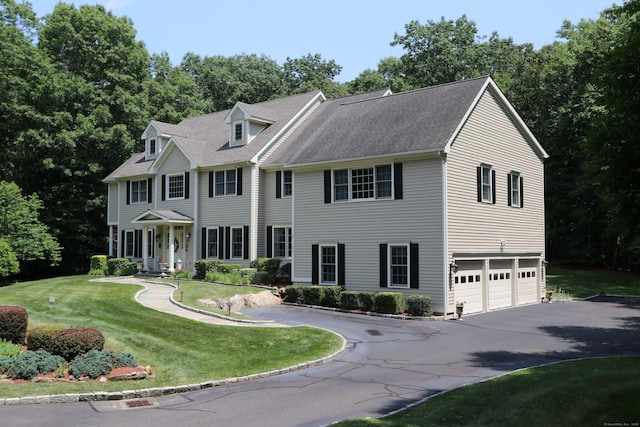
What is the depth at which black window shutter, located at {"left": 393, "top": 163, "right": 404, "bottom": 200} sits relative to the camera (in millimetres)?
23406

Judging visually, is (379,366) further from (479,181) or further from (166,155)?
(166,155)

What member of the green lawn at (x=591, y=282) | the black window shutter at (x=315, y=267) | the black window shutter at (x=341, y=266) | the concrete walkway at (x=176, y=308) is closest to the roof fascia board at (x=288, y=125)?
the black window shutter at (x=315, y=267)

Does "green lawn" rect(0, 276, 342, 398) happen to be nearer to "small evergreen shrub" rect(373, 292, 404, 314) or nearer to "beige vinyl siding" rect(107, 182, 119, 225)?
"small evergreen shrub" rect(373, 292, 404, 314)

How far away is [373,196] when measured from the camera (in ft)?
79.7

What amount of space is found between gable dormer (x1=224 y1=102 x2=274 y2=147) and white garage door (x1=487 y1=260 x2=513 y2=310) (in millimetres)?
15571

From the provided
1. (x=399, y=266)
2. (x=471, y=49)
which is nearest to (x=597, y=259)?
(x=471, y=49)

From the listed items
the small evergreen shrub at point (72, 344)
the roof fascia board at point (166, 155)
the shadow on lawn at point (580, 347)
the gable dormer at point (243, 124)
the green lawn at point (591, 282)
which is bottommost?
the shadow on lawn at point (580, 347)

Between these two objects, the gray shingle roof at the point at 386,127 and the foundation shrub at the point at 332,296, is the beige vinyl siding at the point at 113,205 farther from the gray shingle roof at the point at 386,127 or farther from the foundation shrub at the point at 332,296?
the foundation shrub at the point at 332,296

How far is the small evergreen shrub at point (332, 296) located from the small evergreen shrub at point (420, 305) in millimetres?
3503

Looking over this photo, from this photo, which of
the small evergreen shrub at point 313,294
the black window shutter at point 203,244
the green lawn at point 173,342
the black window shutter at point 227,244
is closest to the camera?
the green lawn at point 173,342

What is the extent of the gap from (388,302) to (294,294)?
4.84 metres

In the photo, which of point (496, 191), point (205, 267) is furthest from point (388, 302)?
point (205, 267)

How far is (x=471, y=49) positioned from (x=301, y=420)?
4881 cm

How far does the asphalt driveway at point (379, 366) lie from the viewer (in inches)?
382
